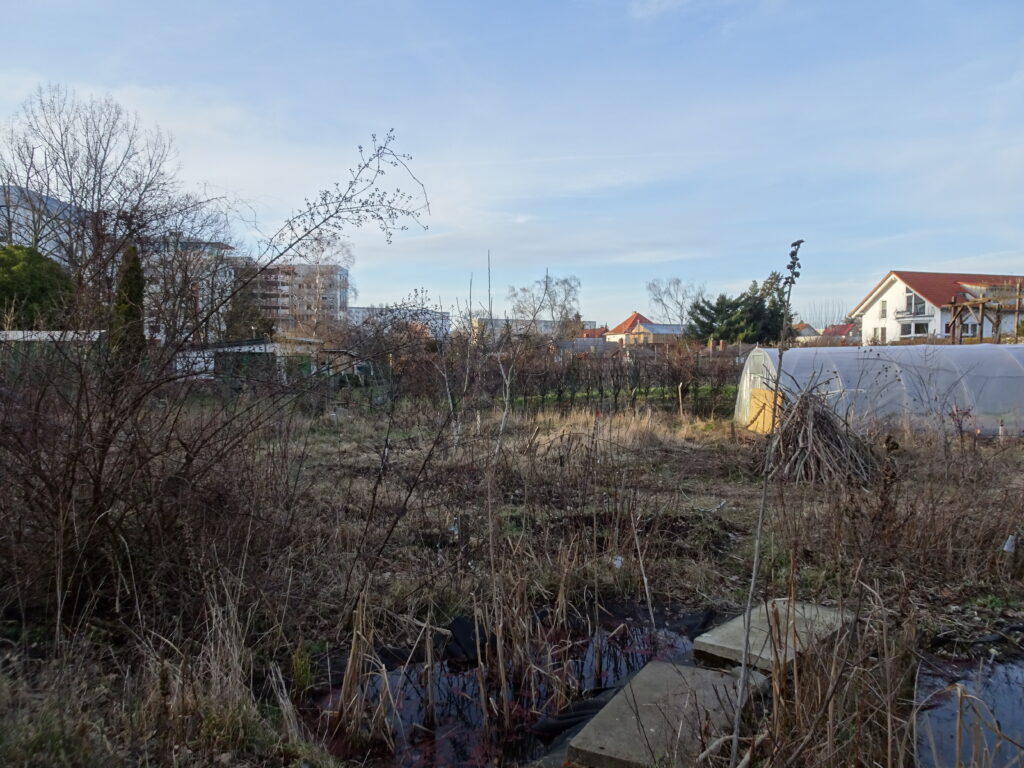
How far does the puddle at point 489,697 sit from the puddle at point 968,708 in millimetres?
1104

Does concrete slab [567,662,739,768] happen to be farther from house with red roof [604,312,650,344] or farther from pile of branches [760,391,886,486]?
house with red roof [604,312,650,344]

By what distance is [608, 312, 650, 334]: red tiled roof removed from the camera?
87.8 metres

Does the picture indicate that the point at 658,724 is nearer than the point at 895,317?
Yes

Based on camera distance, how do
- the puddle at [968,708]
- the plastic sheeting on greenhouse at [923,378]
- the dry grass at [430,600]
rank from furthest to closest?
the plastic sheeting on greenhouse at [923,378], the puddle at [968,708], the dry grass at [430,600]

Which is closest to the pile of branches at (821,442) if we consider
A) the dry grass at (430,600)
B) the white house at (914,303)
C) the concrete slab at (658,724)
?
the dry grass at (430,600)

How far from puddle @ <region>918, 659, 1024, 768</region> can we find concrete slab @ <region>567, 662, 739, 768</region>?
745 mm

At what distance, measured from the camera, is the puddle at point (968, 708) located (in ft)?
9.14

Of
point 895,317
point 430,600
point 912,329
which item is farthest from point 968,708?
point 895,317

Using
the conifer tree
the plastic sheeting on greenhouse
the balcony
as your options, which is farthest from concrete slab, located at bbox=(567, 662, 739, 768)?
the balcony

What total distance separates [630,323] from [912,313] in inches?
1737

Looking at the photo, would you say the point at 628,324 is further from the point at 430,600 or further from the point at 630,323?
the point at 430,600

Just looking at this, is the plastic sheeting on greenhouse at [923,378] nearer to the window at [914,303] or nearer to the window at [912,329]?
the window at [912,329]

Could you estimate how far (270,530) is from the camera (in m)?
4.01

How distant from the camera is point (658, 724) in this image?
2.86 m
